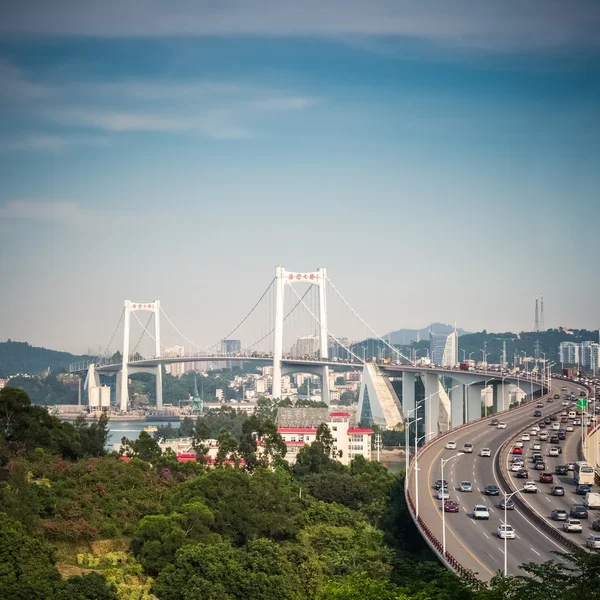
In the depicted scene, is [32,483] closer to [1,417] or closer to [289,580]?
[1,417]

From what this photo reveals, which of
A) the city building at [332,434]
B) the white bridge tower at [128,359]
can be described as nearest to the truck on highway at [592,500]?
the city building at [332,434]

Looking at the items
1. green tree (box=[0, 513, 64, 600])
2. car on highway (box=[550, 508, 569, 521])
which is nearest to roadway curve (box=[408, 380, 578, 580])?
car on highway (box=[550, 508, 569, 521])

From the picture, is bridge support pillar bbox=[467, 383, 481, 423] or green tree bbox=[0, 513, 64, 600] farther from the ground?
bridge support pillar bbox=[467, 383, 481, 423]

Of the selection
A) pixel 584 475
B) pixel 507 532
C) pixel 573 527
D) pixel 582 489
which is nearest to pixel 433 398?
pixel 584 475

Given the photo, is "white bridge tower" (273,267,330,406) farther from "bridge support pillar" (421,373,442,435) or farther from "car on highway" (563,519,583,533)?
"car on highway" (563,519,583,533)

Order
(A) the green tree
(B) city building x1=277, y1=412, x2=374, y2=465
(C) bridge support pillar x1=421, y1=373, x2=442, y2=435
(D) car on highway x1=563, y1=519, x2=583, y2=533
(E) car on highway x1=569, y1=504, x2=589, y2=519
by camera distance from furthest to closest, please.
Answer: (C) bridge support pillar x1=421, y1=373, x2=442, y2=435
(B) city building x1=277, y1=412, x2=374, y2=465
(E) car on highway x1=569, y1=504, x2=589, y2=519
(D) car on highway x1=563, y1=519, x2=583, y2=533
(A) the green tree

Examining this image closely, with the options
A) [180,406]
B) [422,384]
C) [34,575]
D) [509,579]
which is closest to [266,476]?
[34,575]

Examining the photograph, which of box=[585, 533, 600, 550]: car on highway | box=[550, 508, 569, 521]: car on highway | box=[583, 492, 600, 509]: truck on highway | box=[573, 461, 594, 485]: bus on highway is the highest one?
box=[573, 461, 594, 485]: bus on highway
